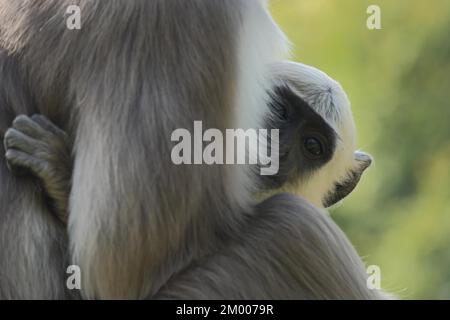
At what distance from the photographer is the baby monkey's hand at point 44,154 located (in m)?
3.17

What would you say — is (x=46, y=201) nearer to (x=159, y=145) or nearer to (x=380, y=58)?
(x=159, y=145)

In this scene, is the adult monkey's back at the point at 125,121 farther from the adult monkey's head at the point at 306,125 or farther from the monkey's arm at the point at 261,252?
the adult monkey's head at the point at 306,125

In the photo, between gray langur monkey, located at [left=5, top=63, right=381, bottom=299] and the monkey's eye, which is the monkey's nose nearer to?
the monkey's eye

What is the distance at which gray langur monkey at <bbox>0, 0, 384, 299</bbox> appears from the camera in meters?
3.14

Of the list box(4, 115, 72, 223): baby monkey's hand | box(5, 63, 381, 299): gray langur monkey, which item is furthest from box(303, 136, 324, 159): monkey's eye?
box(4, 115, 72, 223): baby monkey's hand

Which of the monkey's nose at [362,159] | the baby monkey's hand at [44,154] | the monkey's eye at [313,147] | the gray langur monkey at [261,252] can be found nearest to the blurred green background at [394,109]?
the monkey's nose at [362,159]

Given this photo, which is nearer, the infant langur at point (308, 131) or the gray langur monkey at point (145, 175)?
the gray langur monkey at point (145, 175)

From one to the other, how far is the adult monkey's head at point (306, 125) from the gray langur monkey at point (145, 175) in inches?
27.4

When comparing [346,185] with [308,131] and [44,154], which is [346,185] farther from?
[44,154]

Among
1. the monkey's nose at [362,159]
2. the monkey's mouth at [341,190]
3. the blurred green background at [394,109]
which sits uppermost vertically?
the blurred green background at [394,109]

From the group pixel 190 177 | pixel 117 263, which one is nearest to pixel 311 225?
pixel 190 177

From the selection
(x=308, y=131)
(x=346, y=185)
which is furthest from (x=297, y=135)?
(x=346, y=185)

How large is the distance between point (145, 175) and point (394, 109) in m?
5.51

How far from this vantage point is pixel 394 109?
838cm
